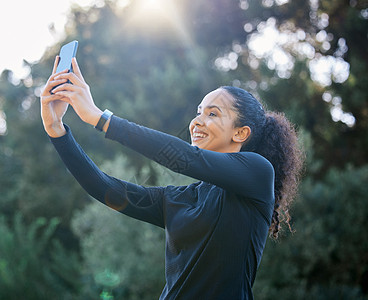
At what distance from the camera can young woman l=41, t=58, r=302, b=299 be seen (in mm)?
1137

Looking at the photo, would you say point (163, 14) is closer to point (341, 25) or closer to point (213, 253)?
point (341, 25)

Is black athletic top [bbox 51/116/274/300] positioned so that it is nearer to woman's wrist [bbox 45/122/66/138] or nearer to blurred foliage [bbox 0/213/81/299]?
woman's wrist [bbox 45/122/66/138]

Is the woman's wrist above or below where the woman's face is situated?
above

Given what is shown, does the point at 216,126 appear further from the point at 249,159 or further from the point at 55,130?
the point at 55,130

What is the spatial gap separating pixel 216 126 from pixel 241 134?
11cm

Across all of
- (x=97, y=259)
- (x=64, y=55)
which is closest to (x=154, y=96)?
(x=97, y=259)

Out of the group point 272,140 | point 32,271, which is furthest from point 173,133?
point 272,140

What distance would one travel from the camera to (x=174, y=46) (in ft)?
31.9

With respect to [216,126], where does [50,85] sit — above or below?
above

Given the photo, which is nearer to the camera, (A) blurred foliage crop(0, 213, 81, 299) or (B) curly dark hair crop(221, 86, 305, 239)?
(B) curly dark hair crop(221, 86, 305, 239)

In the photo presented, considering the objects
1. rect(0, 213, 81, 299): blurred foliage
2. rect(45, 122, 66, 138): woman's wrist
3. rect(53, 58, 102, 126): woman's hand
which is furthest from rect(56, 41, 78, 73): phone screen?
rect(0, 213, 81, 299): blurred foliage

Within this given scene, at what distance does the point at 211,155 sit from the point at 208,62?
830 cm

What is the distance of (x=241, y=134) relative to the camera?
60.6 inches

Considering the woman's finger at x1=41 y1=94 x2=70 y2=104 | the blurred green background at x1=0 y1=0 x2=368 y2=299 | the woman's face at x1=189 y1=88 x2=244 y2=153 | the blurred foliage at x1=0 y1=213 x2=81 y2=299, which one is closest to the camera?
the woman's finger at x1=41 y1=94 x2=70 y2=104
